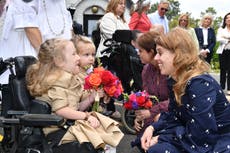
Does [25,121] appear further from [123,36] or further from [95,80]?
[123,36]

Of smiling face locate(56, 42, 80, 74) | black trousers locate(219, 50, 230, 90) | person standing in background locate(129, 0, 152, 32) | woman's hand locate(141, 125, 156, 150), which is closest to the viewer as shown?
woman's hand locate(141, 125, 156, 150)

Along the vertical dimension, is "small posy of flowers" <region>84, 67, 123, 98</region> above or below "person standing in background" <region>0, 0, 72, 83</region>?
below

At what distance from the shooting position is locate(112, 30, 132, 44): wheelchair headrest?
5605 millimetres

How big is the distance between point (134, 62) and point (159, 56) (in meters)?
2.51

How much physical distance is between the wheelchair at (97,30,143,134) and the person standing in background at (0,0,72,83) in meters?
1.49

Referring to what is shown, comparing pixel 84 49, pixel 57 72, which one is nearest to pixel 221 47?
pixel 84 49

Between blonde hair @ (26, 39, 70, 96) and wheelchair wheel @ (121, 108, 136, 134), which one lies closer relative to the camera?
blonde hair @ (26, 39, 70, 96)

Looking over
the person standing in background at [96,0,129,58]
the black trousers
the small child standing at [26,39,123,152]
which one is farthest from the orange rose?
the black trousers

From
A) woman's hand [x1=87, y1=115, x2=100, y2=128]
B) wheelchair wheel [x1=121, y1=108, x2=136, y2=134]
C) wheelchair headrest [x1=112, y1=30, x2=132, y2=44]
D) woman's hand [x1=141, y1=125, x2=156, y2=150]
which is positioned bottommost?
wheelchair wheel [x1=121, y1=108, x2=136, y2=134]

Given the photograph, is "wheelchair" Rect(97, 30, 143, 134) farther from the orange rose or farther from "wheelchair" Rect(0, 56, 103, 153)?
"wheelchair" Rect(0, 56, 103, 153)

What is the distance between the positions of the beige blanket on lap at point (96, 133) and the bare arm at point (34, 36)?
0.98m

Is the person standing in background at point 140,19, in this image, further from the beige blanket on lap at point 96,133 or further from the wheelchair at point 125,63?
the beige blanket on lap at point 96,133

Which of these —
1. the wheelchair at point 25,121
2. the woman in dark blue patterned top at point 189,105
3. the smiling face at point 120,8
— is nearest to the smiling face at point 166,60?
the woman in dark blue patterned top at point 189,105

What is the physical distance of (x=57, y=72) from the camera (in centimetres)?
350
